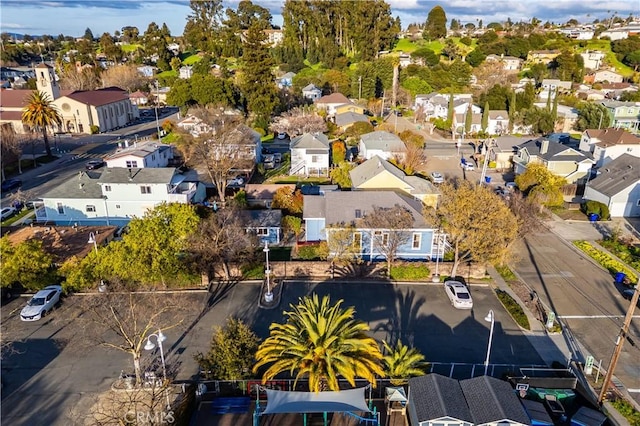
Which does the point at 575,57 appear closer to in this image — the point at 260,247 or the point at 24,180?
the point at 260,247

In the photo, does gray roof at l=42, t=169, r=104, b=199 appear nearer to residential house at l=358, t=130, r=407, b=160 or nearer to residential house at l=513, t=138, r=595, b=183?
residential house at l=358, t=130, r=407, b=160

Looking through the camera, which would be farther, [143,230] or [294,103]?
[294,103]

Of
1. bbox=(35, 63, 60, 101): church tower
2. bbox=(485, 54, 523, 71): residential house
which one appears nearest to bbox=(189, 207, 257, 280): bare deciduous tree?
bbox=(35, 63, 60, 101): church tower

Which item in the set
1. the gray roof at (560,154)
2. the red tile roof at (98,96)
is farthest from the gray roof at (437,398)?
the red tile roof at (98,96)

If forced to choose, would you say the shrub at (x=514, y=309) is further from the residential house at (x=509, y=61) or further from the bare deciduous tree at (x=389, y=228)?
the residential house at (x=509, y=61)

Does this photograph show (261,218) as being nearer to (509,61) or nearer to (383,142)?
(383,142)

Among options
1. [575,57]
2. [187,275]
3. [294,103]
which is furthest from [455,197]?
[575,57]

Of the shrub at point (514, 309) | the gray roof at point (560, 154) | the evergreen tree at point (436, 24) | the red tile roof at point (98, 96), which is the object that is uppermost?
the evergreen tree at point (436, 24)
